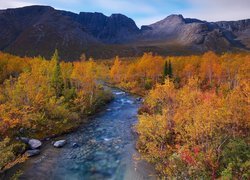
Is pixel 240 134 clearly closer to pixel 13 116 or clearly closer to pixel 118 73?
pixel 13 116

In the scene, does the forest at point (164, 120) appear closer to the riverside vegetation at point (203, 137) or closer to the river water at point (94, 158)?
the riverside vegetation at point (203, 137)

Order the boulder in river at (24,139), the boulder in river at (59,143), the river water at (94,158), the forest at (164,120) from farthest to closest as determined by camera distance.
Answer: the boulder in river at (59,143)
the boulder in river at (24,139)
the river water at (94,158)
the forest at (164,120)

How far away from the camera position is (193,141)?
29.8 meters

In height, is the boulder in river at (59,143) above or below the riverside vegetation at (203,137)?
below

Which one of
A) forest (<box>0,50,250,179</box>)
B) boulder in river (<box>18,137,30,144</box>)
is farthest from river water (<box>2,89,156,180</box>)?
boulder in river (<box>18,137,30,144</box>)

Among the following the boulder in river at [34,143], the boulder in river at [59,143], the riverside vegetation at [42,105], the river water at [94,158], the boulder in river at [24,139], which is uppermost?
the riverside vegetation at [42,105]

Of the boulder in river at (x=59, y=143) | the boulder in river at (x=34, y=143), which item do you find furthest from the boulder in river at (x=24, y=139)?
the boulder in river at (x=59, y=143)

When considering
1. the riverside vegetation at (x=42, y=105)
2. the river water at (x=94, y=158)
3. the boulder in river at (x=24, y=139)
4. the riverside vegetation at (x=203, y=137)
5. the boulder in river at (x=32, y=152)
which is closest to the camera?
the riverside vegetation at (x=203, y=137)

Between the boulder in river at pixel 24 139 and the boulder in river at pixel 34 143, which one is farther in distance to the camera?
the boulder in river at pixel 24 139

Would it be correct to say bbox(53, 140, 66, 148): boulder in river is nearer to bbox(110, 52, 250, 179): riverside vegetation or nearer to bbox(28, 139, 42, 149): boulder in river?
bbox(28, 139, 42, 149): boulder in river

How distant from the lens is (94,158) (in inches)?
1591

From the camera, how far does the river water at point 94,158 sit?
114 ft

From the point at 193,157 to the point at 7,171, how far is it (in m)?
24.5

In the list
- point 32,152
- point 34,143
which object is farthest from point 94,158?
point 34,143
